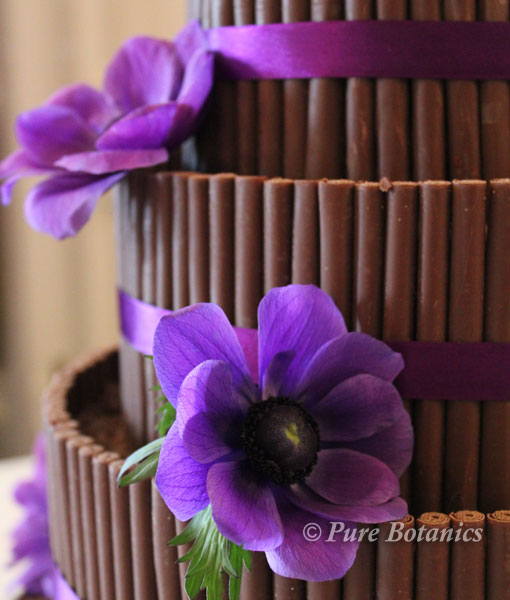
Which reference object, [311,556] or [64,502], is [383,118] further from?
[64,502]

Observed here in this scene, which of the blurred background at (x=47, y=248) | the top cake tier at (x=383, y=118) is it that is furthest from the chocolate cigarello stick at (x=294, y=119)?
the blurred background at (x=47, y=248)

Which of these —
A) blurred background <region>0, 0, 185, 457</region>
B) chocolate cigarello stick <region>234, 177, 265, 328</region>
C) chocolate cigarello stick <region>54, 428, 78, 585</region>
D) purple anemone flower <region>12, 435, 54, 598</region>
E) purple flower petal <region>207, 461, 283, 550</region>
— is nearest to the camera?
purple flower petal <region>207, 461, 283, 550</region>

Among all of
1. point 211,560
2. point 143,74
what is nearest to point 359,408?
point 211,560

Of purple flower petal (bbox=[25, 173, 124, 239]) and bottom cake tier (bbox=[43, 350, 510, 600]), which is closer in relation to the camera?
bottom cake tier (bbox=[43, 350, 510, 600])

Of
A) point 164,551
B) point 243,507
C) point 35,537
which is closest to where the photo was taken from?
point 243,507

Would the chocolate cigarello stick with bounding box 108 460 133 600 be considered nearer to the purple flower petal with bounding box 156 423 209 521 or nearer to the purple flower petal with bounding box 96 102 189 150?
the purple flower petal with bounding box 156 423 209 521

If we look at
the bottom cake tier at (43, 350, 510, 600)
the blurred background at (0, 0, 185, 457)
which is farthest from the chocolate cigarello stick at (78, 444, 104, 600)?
the blurred background at (0, 0, 185, 457)
